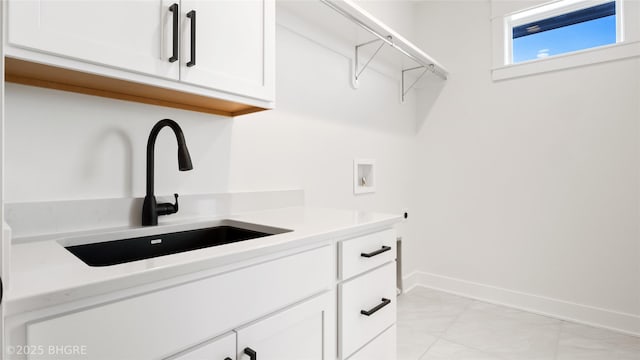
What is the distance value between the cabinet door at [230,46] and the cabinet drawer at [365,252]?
2.07ft

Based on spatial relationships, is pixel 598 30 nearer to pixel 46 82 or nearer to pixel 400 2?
pixel 400 2

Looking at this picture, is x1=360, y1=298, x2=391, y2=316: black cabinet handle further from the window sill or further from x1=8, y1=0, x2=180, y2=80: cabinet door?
the window sill

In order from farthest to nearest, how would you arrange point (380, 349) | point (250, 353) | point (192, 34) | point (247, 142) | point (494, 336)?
point (494, 336), point (247, 142), point (380, 349), point (192, 34), point (250, 353)

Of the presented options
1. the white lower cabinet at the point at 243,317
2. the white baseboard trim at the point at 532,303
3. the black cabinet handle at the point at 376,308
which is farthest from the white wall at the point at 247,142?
the black cabinet handle at the point at 376,308

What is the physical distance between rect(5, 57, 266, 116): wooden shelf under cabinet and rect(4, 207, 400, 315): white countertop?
0.44m

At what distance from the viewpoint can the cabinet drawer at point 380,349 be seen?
4.05 ft

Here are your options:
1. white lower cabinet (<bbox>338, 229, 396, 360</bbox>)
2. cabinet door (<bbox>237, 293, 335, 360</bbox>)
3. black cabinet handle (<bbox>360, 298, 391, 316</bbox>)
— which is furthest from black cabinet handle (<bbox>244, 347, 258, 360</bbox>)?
black cabinet handle (<bbox>360, 298, 391, 316</bbox>)

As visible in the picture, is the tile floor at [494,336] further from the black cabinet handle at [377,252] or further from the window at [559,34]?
the window at [559,34]

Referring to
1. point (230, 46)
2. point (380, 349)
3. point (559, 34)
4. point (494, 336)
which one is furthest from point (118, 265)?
point (559, 34)

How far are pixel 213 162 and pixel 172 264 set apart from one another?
2.68 ft

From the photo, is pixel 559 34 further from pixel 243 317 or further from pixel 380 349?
pixel 243 317

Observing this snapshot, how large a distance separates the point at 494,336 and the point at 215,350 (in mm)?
2025

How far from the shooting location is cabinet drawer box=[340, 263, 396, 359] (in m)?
1.14

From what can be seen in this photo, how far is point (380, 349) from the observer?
4.40ft
